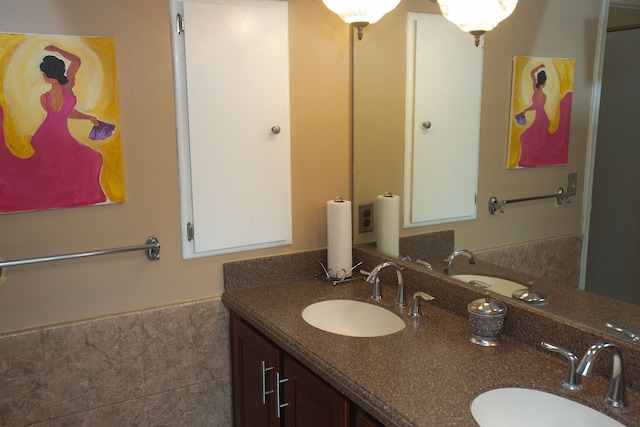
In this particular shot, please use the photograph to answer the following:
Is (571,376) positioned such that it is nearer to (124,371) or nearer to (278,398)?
(278,398)

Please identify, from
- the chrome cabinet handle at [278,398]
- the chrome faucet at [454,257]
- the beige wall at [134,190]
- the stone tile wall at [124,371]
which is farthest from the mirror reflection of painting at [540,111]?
the stone tile wall at [124,371]

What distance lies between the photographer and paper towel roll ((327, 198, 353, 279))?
83.5 inches

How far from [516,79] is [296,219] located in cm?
97

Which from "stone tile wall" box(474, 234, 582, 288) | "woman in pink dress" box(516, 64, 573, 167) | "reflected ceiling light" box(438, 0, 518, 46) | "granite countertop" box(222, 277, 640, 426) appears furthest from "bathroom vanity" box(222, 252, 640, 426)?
"reflected ceiling light" box(438, 0, 518, 46)

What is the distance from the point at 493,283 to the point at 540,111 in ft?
1.74

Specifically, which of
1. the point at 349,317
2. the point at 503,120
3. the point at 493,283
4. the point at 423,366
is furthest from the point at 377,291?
the point at 503,120

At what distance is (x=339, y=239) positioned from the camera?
84.3 inches

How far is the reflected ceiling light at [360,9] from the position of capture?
1954 millimetres

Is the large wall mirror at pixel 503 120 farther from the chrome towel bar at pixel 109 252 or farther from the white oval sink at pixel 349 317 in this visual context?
the chrome towel bar at pixel 109 252

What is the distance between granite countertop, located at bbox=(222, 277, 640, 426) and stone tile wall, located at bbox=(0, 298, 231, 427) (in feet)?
0.89

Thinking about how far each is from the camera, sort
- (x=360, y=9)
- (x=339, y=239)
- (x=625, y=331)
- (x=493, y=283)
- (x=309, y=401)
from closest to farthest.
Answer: (x=625, y=331), (x=309, y=401), (x=493, y=283), (x=360, y=9), (x=339, y=239)

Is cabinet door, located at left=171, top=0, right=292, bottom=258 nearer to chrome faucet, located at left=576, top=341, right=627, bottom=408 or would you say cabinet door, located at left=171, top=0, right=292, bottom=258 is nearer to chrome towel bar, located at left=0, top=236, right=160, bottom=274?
chrome towel bar, located at left=0, top=236, right=160, bottom=274

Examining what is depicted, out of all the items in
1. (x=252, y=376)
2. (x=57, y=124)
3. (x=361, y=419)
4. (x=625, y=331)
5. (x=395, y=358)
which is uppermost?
(x=57, y=124)

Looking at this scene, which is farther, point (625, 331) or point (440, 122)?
point (440, 122)
